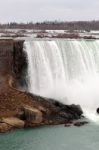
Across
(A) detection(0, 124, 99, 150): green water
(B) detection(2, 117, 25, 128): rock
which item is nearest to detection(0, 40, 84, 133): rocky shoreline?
(B) detection(2, 117, 25, 128): rock

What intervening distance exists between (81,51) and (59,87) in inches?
190

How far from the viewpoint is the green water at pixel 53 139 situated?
116 ft

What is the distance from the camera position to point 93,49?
5125 cm

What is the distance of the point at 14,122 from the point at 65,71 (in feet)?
34.1

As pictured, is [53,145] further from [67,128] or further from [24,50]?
[24,50]

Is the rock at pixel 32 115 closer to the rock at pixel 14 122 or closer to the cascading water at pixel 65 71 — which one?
the rock at pixel 14 122

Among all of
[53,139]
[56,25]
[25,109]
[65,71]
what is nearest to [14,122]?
[25,109]

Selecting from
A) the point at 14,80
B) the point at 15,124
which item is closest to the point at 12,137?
the point at 15,124

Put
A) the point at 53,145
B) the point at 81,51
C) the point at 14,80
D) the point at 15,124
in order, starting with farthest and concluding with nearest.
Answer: the point at 81,51 → the point at 14,80 → the point at 15,124 → the point at 53,145

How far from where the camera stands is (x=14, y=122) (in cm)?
3916

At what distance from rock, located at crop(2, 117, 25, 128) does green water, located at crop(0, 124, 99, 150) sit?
2.02 ft

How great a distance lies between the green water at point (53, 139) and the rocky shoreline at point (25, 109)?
2.77 ft

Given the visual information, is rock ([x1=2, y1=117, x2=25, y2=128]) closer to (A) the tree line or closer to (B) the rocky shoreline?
(B) the rocky shoreline

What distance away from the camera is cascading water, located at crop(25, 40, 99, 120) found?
46.2 m
